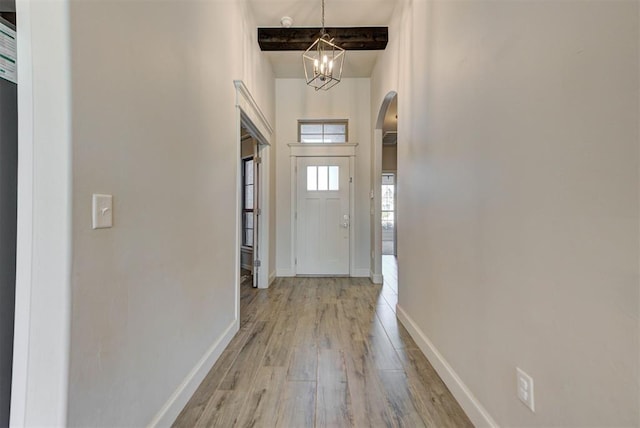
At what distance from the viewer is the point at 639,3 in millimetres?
664

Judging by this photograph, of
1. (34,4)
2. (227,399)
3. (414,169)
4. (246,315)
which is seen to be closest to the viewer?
(34,4)

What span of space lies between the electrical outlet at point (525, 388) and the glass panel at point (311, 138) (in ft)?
13.1

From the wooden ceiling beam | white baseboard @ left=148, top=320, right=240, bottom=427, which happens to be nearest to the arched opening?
the wooden ceiling beam

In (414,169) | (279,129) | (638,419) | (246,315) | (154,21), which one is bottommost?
(246,315)

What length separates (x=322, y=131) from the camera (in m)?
4.54

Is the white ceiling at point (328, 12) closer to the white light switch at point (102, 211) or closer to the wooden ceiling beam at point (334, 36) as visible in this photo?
the wooden ceiling beam at point (334, 36)

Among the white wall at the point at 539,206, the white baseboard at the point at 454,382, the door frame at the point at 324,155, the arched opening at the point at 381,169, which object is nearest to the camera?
the white wall at the point at 539,206

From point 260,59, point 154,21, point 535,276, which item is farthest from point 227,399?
point 260,59

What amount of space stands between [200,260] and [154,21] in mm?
1265

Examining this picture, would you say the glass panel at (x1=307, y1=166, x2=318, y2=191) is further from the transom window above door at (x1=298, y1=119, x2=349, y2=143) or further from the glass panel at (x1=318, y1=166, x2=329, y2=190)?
the transom window above door at (x1=298, y1=119, x2=349, y2=143)

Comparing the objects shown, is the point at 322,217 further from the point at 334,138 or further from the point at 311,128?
the point at 311,128

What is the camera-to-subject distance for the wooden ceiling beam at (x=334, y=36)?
3.26 m

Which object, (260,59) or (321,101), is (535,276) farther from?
(321,101)

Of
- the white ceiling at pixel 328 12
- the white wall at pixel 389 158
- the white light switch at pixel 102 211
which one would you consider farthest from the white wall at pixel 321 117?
the white wall at pixel 389 158
